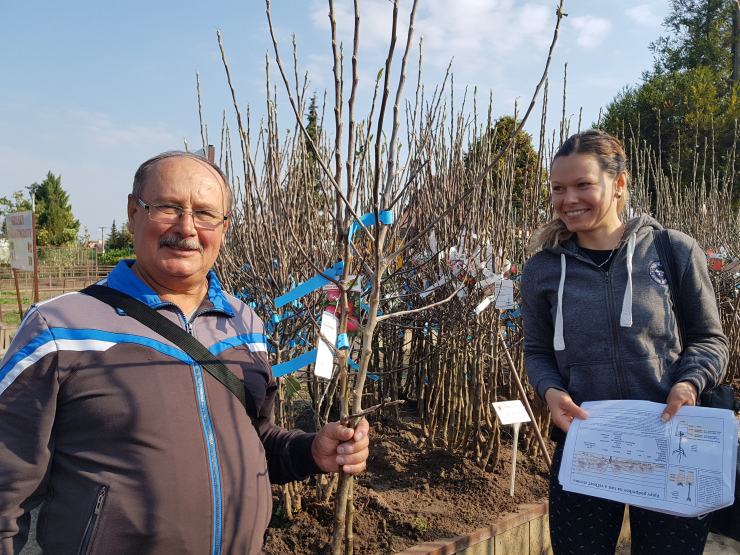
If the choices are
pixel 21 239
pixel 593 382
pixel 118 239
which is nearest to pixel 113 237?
pixel 118 239

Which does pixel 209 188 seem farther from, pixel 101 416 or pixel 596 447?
pixel 596 447

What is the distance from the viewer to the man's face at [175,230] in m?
1.18

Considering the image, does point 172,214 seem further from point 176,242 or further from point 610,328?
point 610,328

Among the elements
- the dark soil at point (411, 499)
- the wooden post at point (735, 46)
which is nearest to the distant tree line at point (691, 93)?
the wooden post at point (735, 46)

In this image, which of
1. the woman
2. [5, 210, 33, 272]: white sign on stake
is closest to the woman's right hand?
the woman

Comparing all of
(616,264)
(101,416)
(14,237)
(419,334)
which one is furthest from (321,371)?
(14,237)

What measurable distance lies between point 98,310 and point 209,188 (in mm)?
387

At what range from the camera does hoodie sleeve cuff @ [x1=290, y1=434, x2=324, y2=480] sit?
4.33 ft

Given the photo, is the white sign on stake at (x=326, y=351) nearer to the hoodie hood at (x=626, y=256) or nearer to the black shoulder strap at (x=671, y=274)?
the hoodie hood at (x=626, y=256)

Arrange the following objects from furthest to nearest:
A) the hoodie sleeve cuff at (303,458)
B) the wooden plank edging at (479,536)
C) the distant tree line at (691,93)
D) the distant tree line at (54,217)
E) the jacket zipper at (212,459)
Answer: the distant tree line at (54,217), the distant tree line at (691,93), the wooden plank edging at (479,536), the hoodie sleeve cuff at (303,458), the jacket zipper at (212,459)

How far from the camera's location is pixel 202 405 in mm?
1115

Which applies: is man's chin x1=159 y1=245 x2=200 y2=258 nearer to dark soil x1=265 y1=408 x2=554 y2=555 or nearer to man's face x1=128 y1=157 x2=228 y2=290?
man's face x1=128 y1=157 x2=228 y2=290

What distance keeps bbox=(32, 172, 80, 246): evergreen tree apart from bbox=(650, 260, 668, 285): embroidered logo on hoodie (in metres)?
36.8

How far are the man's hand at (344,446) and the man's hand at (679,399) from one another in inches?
32.1
